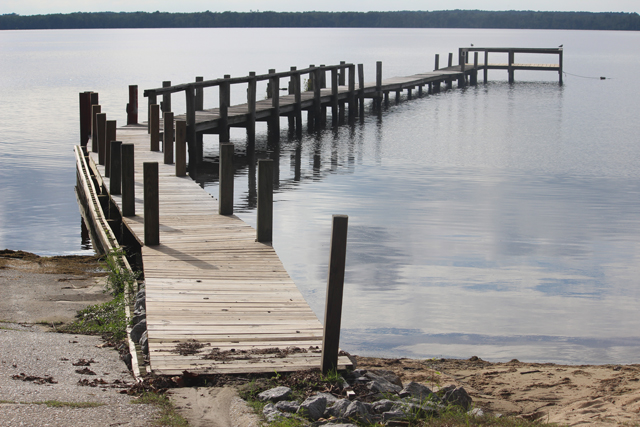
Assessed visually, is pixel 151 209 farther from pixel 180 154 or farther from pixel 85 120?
pixel 85 120

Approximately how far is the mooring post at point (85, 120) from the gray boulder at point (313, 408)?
15.3 metres

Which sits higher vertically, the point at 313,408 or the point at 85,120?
the point at 85,120

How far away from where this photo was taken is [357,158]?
866 inches

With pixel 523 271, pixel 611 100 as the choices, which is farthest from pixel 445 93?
pixel 523 271

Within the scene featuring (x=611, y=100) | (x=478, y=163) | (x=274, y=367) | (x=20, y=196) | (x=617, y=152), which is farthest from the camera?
(x=611, y=100)

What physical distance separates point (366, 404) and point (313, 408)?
38 cm

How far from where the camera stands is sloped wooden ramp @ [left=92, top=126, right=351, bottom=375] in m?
5.21

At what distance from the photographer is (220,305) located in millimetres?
6289

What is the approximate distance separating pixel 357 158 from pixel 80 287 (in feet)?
46.7

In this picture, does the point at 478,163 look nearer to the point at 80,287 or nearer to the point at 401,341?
the point at 401,341

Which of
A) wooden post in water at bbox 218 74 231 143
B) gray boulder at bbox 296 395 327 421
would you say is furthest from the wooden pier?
wooden post in water at bbox 218 74 231 143

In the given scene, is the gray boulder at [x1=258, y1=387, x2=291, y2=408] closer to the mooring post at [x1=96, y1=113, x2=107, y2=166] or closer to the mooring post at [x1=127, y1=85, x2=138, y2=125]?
the mooring post at [x1=96, y1=113, x2=107, y2=166]

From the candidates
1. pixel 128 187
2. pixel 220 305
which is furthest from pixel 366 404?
pixel 128 187

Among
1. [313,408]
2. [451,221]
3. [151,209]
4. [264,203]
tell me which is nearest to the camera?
[313,408]
